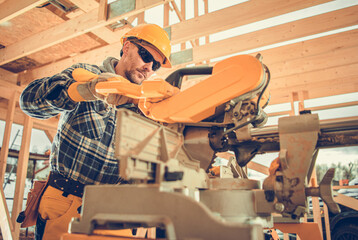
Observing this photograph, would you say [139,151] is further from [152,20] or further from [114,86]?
[152,20]

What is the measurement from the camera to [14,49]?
362 cm

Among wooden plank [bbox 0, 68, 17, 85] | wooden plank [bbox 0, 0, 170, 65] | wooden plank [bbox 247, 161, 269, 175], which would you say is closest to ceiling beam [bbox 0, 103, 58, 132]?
wooden plank [bbox 0, 68, 17, 85]

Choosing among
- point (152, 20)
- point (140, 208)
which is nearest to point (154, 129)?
point (140, 208)

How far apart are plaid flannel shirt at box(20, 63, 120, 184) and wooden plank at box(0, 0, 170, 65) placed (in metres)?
1.25

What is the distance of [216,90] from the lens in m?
1.00

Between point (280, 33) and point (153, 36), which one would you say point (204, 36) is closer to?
point (280, 33)

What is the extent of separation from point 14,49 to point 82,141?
2.87 meters

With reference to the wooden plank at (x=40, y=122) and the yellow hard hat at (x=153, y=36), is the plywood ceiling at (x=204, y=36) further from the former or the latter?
the wooden plank at (x=40, y=122)

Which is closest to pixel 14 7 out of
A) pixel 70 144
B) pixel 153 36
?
pixel 153 36

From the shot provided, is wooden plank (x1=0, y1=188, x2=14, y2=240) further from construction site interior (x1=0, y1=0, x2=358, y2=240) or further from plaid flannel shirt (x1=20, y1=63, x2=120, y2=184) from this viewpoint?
plaid flannel shirt (x1=20, y1=63, x2=120, y2=184)

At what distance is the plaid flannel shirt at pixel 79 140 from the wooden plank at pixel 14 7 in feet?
4.40

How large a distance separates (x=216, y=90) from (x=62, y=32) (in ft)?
9.06

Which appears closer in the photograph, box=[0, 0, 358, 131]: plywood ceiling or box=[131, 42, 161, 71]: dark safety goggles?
box=[131, 42, 161, 71]: dark safety goggles

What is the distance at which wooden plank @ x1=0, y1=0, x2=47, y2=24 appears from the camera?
98.7 inches
